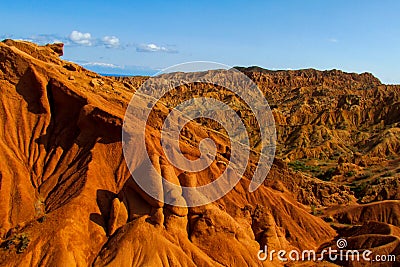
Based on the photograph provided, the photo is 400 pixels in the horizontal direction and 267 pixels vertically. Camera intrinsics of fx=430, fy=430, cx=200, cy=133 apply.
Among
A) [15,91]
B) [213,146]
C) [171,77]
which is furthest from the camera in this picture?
[171,77]

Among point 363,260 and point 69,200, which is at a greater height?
point 69,200

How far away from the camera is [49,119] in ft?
Result: 109

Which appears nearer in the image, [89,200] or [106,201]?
[89,200]

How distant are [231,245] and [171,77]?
132 meters

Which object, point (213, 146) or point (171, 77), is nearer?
point (213, 146)

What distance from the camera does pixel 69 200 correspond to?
89.4 ft

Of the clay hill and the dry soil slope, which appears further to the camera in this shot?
the clay hill

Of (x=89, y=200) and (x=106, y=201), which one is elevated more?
(x=89, y=200)

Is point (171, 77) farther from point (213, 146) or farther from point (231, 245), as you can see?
point (231, 245)

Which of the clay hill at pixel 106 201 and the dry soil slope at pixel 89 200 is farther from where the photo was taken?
the clay hill at pixel 106 201

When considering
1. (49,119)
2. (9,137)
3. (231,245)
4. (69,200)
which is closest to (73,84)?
(49,119)

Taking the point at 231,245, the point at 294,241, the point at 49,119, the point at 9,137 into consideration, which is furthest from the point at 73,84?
the point at 294,241

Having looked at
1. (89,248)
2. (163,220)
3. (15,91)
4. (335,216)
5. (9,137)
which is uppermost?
(15,91)

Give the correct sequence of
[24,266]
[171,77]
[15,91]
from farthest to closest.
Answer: [171,77] → [15,91] → [24,266]
